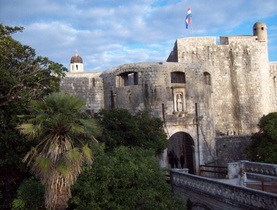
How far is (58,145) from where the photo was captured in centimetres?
967

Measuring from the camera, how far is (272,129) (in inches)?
901

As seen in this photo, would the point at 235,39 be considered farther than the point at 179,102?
Yes

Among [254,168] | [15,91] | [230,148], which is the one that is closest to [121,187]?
[15,91]

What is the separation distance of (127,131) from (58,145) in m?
8.77

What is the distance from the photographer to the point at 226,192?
12.7 meters

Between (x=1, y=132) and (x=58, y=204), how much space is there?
5204 millimetres

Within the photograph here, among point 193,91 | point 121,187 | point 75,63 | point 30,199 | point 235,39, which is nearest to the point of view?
point 30,199

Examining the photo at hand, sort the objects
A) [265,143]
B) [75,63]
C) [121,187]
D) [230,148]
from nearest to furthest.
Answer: [121,187]
[265,143]
[230,148]
[75,63]

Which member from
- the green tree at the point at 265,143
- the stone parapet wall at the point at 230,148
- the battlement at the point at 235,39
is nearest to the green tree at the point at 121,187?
the green tree at the point at 265,143

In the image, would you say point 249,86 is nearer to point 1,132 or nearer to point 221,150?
point 221,150

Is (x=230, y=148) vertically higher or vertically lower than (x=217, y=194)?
higher

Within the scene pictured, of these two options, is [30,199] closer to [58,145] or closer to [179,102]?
[58,145]

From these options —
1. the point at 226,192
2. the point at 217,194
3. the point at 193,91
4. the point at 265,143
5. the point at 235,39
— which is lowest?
the point at 217,194

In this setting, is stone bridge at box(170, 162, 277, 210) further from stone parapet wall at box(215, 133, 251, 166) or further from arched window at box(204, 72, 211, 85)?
arched window at box(204, 72, 211, 85)
